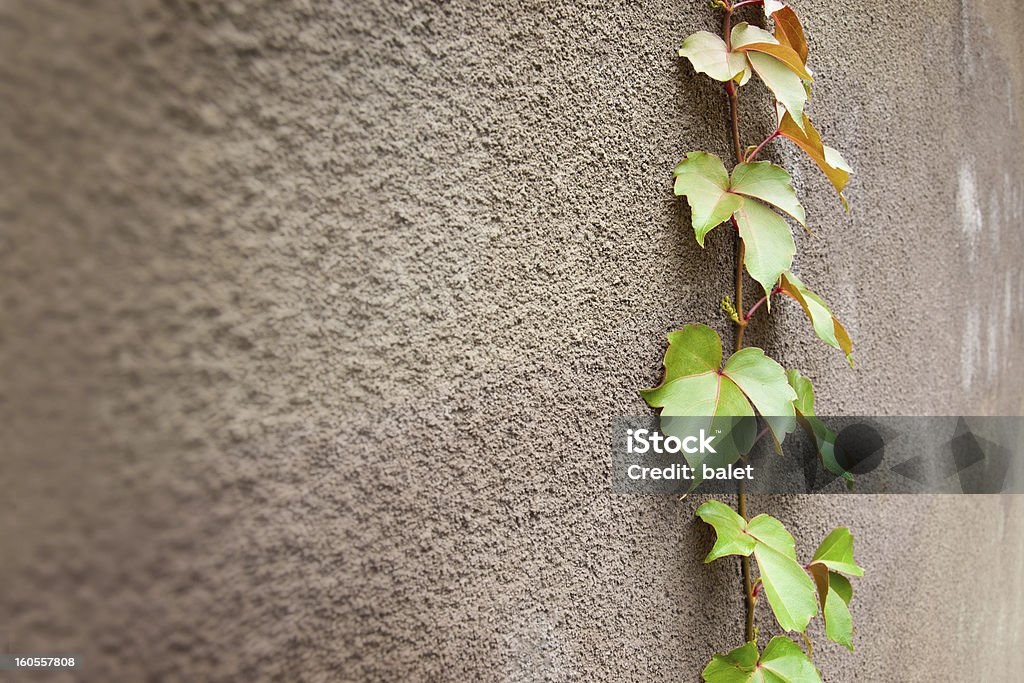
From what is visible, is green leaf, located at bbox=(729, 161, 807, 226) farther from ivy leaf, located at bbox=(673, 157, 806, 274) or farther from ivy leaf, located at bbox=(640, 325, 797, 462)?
ivy leaf, located at bbox=(640, 325, 797, 462)

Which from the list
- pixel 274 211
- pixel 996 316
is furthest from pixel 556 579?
pixel 996 316

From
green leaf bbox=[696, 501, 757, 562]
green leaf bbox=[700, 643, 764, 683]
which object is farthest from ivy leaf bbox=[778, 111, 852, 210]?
green leaf bbox=[700, 643, 764, 683]

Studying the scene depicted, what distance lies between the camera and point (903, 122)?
1.12m

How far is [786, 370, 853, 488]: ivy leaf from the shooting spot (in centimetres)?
78

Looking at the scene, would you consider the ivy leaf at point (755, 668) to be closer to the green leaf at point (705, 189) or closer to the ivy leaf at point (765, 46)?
the green leaf at point (705, 189)

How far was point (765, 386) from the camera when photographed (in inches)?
24.3

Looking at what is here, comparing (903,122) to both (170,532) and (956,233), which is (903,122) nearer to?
(956,233)

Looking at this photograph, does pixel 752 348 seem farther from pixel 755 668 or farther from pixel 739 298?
pixel 755 668

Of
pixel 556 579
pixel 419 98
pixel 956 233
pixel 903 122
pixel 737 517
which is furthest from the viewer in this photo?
pixel 956 233

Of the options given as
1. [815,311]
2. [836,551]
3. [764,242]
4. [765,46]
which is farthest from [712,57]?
[836,551]

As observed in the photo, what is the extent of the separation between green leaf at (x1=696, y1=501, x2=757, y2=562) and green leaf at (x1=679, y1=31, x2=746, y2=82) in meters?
0.43

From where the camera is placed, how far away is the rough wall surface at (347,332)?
0.94 feet

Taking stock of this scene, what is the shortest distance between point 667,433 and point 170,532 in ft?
1.37

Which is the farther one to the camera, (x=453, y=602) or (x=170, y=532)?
(x=453, y=602)
